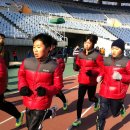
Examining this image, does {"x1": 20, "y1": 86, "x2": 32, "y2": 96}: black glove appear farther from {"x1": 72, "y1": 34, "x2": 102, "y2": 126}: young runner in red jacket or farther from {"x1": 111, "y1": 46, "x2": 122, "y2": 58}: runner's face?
{"x1": 72, "y1": 34, "x2": 102, "y2": 126}: young runner in red jacket

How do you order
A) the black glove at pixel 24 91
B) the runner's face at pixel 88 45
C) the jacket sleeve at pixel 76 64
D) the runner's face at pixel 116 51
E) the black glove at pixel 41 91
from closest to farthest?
the black glove at pixel 41 91 < the black glove at pixel 24 91 < the runner's face at pixel 116 51 < the runner's face at pixel 88 45 < the jacket sleeve at pixel 76 64

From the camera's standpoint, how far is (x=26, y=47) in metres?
32.2

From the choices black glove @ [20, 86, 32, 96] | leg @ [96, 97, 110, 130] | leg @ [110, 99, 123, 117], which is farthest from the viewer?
leg @ [110, 99, 123, 117]

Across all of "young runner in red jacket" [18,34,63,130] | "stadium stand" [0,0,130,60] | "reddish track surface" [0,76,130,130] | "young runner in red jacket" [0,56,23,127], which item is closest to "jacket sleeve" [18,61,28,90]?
"young runner in red jacket" [18,34,63,130]

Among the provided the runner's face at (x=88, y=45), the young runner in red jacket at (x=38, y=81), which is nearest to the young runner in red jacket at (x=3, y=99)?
the young runner in red jacket at (x=38, y=81)

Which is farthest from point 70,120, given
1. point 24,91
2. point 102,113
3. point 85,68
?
point 24,91

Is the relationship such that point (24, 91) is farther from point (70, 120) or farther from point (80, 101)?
point (70, 120)

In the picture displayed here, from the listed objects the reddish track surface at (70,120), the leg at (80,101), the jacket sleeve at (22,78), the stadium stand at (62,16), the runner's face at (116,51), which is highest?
the stadium stand at (62,16)

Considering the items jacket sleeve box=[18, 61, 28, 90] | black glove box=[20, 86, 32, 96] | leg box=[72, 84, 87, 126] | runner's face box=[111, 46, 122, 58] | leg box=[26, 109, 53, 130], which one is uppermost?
runner's face box=[111, 46, 122, 58]

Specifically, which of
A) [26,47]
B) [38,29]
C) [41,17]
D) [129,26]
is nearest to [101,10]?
[129,26]

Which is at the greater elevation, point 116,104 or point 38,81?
point 38,81

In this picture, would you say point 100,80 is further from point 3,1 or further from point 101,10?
point 101,10

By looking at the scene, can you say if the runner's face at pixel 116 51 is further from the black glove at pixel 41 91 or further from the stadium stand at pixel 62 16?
the stadium stand at pixel 62 16

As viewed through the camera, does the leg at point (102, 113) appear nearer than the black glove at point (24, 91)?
No
